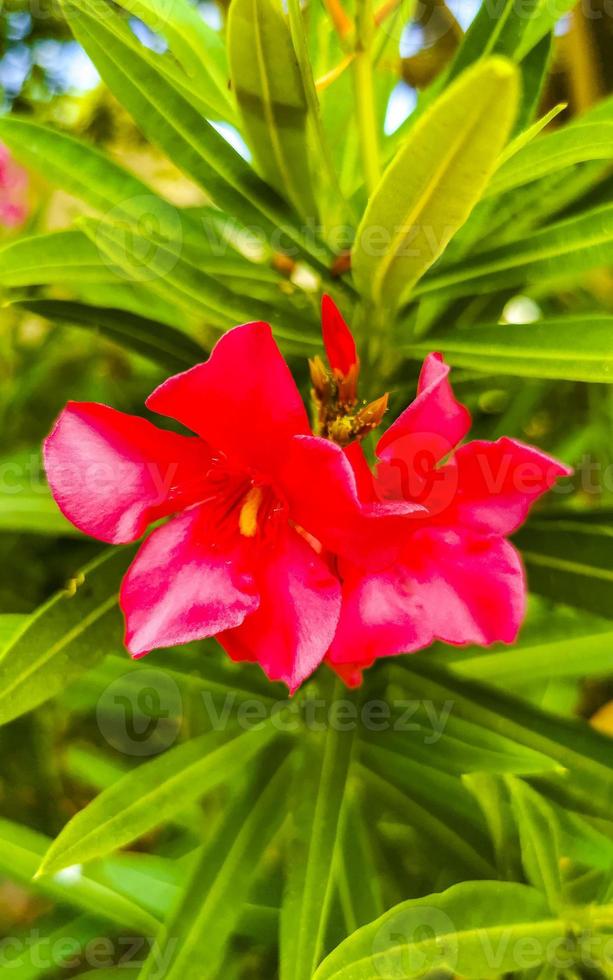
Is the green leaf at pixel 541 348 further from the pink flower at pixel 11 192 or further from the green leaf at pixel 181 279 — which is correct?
the pink flower at pixel 11 192

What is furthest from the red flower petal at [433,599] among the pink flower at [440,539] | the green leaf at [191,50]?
the green leaf at [191,50]

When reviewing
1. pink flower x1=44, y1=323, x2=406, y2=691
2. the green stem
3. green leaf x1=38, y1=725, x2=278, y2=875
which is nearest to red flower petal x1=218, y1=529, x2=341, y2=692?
pink flower x1=44, y1=323, x2=406, y2=691

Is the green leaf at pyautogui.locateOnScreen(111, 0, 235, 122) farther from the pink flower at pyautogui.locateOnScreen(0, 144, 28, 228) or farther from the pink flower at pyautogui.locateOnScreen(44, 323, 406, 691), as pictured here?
the pink flower at pyautogui.locateOnScreen(0, 144, 28, 228)

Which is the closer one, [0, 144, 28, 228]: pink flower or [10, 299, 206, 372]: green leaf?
[10, 299, 206, 372]: green leaf

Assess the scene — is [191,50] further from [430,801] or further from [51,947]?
[51,947]

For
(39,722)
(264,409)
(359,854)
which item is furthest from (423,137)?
(39,722)

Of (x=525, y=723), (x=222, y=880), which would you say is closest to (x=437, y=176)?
(x=525, y=723)
